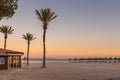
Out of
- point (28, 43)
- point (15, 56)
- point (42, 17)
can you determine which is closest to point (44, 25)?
point (42, 17)

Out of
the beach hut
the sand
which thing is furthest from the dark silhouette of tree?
the beach hut

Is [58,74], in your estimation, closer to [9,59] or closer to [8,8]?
[8,8]

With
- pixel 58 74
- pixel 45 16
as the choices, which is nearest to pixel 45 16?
pixel 45 16

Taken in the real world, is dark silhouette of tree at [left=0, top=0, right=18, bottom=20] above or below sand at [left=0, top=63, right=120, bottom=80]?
above

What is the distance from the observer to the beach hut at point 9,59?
53781 millimetres

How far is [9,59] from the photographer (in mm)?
59875

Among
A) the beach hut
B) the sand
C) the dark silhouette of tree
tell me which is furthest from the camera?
the beach hut

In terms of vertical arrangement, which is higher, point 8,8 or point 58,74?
point 8,8

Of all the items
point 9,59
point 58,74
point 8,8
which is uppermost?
point 8,8

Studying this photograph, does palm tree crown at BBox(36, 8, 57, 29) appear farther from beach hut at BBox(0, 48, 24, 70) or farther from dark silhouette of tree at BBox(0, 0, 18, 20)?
dark silhouette of tree at BBox(0, 0, 18, 20)

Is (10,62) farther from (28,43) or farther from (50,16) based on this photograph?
(28,43)

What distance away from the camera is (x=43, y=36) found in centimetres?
6425

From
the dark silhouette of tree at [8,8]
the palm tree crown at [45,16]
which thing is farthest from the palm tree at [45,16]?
the dark silhouette of tree at [8,8]

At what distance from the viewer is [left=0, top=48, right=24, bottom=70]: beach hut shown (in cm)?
5378
